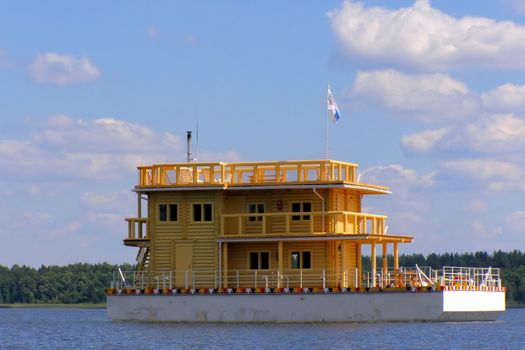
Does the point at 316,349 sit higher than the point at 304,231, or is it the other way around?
the point at 304,231

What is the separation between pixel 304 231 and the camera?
234ft

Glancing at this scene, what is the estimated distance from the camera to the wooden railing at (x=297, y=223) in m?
70.6

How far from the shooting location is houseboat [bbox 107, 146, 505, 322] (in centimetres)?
6944

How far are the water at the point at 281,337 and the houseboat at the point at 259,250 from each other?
935mm

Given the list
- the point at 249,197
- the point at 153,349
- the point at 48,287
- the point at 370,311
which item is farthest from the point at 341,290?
the point at 48,287

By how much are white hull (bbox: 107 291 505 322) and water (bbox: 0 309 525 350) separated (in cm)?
46

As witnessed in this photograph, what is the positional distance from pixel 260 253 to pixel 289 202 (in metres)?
2.77

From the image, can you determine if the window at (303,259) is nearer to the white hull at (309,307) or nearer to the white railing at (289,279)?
the white railing at (289,279)

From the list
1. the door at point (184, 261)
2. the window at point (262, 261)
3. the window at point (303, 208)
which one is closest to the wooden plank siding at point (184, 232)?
the door at point (184, 261)

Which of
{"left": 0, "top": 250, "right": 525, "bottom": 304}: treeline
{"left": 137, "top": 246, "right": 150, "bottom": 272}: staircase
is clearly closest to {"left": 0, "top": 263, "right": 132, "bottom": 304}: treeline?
{"left": 0, "top": 250, "right": 525, "bottom": 304}: treeline

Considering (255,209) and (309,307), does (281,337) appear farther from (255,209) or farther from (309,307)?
(255,209)

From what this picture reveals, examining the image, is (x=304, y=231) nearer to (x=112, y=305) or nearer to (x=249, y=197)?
(x=249, y=197)

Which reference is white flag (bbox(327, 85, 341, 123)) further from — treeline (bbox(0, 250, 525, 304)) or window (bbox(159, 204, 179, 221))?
treeline (bbox(0, 250, 525, 304))

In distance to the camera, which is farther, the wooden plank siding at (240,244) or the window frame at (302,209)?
the window frame at (302,209)
